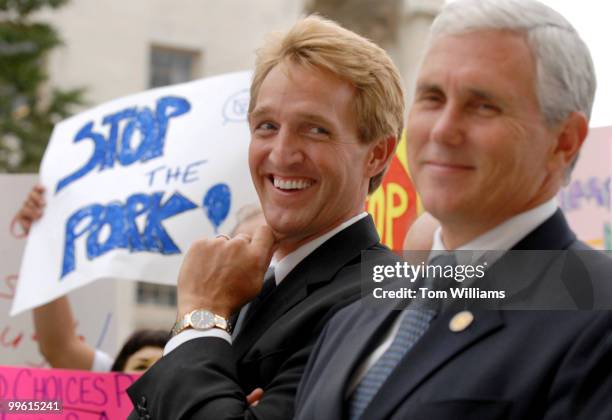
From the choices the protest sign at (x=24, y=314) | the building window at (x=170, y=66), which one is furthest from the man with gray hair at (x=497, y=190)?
the building window at (x=170, y=66)

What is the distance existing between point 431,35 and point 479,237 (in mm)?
287

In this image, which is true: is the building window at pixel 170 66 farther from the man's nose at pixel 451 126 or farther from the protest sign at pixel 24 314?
the man's nose at pixel 451 126

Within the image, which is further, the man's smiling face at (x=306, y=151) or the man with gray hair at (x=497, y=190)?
the man's smiling face at (x=306, y=151)

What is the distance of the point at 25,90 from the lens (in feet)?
45.4

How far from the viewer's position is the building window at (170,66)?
67.1ft

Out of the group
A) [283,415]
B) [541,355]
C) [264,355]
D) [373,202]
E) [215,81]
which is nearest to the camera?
[541,355]

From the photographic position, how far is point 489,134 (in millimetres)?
1521

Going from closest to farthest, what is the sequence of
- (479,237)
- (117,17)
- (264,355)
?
(479,237), (264,355), (117,17)

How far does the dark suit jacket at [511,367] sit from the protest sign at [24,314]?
2783 millimetres

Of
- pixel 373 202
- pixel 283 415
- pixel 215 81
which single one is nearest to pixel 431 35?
pixel 283 415

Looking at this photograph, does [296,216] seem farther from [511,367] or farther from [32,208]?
[32,208]

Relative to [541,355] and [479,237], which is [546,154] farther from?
[541,355]

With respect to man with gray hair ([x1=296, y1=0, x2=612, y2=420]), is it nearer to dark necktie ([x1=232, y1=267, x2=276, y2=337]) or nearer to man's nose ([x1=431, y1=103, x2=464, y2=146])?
man's nose ([x1=431, y1=103, x2=464, y2=146])

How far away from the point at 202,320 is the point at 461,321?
22.8 inches
